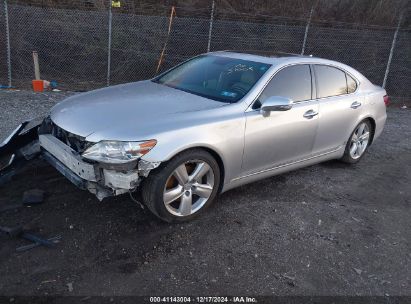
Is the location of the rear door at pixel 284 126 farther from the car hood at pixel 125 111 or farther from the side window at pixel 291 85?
the car hood at pixel 125 111

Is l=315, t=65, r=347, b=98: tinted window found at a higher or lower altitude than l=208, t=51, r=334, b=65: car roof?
lower

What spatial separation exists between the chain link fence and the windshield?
5.54m

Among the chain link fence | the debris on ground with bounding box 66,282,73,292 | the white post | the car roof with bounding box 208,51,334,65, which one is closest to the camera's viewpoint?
the debris on ground with bounding box 66,282,73,292

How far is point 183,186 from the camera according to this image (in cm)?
366

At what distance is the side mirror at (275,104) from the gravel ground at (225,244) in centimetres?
106

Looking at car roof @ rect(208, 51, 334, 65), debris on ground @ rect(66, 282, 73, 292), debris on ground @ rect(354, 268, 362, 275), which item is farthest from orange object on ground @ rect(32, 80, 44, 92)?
debris on ground @ rect(354, 268, 362, 275)

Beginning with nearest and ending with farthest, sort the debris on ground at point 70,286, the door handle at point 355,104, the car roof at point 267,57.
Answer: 1. the debris on ground at point 70,286
2. the car roof at point 267,57
3. the door handle at point 355,104

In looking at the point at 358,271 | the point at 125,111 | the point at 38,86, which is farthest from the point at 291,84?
the point at 38,86

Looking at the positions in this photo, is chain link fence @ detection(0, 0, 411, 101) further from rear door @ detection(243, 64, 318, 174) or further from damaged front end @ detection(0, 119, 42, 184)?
rear door @ detection(243, 64, 318, 174)

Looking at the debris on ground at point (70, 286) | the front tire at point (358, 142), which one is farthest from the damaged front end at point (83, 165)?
the front tire at point (358, 142)

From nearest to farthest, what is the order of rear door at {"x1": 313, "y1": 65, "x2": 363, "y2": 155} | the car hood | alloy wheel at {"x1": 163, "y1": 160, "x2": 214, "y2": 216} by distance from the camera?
the car hood → alloy wheel at {"x1": 163, "y1": 160, "x2": 214, "y2": 216} → rear door at {"x1": 313, "y1": 65, "x2": 363, "y2": 155}

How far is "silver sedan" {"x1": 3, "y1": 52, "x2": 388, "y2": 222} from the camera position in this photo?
3.34m

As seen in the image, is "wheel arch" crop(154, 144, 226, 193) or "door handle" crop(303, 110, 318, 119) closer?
"wheel arch" crop(154, 144, 226, 193)

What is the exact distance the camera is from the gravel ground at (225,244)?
9.91ft
